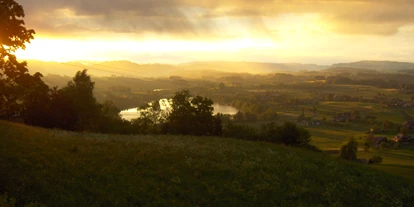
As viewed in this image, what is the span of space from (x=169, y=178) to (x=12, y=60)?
2008 cm

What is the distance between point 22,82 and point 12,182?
55.3ft

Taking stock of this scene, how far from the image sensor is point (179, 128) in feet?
207

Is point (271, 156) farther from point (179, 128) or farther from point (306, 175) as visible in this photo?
point (179, 128)

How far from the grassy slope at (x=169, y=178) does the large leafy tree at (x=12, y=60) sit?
14.4 feet

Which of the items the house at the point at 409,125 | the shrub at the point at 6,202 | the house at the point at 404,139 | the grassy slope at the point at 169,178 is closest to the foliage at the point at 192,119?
the grassy slope at the point at 169,178

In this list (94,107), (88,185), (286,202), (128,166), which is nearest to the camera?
(88,185)

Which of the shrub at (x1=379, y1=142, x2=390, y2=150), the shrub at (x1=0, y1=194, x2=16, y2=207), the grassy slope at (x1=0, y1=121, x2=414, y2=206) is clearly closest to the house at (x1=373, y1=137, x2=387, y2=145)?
the shrub at (x1=379, y1=142, x2=390, y2=150)

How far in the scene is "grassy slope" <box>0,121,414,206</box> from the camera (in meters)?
16.0

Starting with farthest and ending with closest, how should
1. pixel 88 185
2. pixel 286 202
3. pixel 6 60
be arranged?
1. pixel 6 60
2. pixel 286 202
3. pixel 88 185

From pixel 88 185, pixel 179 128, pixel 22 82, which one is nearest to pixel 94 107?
pixel 179 128

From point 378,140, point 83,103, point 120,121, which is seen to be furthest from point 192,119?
point 378,140

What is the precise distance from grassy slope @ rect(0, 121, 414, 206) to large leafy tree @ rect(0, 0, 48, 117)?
4.38 metres

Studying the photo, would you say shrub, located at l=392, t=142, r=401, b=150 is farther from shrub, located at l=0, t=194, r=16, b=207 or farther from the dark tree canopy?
shrub, located at l=0, t=194, r=16, b=207

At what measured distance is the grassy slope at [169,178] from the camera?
16.0 meters
